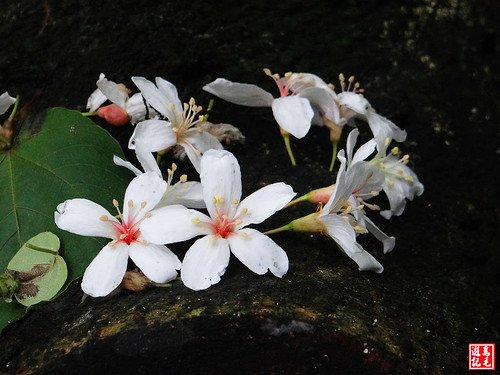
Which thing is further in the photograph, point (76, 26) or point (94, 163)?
point (76, 26)

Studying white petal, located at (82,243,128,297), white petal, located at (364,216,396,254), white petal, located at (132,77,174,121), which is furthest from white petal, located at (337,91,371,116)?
white petal, located at (82,243,128,297)

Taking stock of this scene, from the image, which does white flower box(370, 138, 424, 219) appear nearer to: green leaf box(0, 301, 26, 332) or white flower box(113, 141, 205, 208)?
white flower box(113, 141, 205, 208)

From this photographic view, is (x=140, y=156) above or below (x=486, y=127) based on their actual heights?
above

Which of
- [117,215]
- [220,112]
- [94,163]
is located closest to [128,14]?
[220,112]

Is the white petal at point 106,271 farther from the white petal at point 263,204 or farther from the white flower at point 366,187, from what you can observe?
the white flower at point 366,187

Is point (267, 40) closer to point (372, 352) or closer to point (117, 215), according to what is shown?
point (117, 215)
